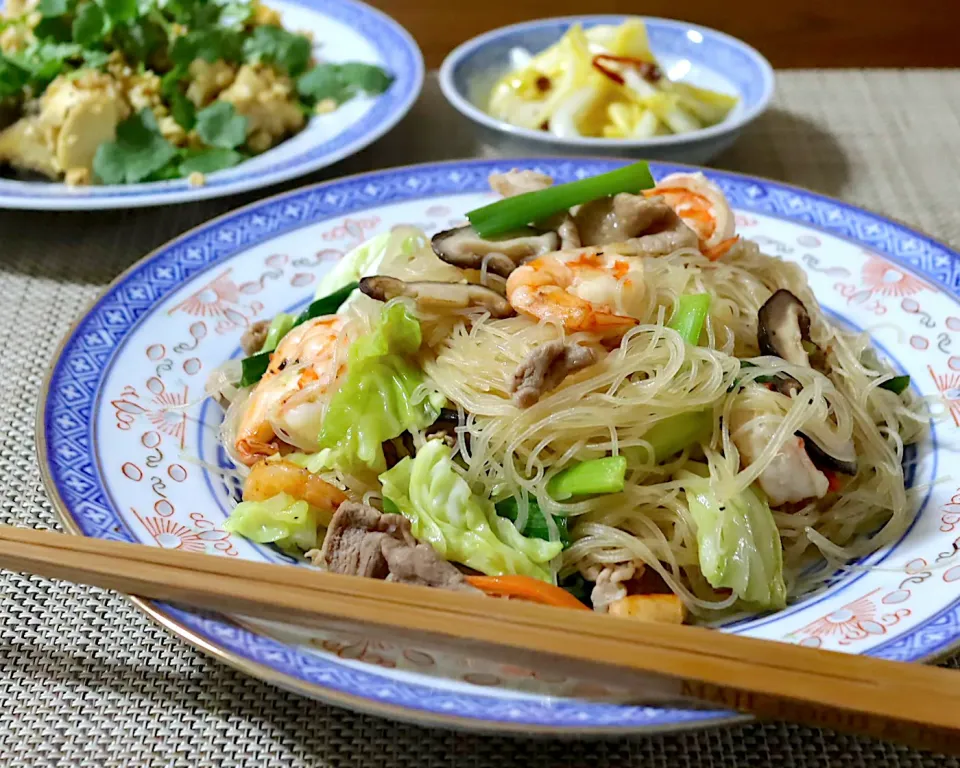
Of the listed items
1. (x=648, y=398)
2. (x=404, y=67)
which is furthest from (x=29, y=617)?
(x=404, y=67)

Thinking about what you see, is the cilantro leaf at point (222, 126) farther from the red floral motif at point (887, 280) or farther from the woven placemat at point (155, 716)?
the red floral motif at point (887, 280)

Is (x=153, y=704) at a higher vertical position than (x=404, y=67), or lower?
lower

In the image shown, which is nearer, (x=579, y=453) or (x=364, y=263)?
(x=579, y=453)

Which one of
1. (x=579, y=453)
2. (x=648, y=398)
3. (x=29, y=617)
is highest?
(x=648, y=398)

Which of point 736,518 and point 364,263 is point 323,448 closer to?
point 364,263

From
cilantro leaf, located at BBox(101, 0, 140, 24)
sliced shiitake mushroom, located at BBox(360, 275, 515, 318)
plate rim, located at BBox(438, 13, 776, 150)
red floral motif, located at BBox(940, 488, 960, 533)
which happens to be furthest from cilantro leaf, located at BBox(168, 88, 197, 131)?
red floral motif, located at BBox(940, 488, 960, 533)

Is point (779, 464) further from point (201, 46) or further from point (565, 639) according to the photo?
point (201, 46)

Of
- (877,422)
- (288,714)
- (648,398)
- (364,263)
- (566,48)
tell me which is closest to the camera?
(288,714)

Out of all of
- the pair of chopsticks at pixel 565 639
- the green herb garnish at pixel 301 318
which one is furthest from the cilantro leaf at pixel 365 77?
the pair of chopsticks at pixel 565 639
